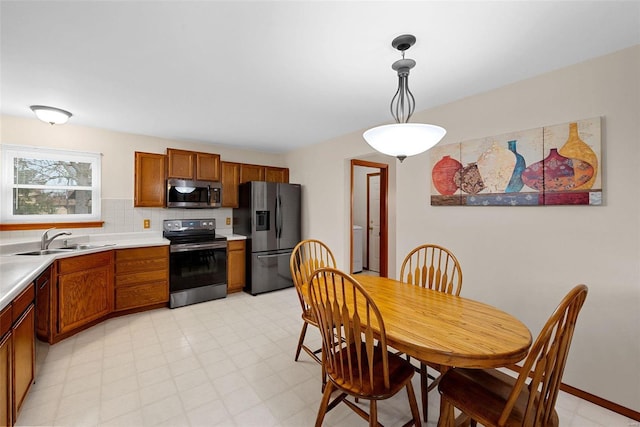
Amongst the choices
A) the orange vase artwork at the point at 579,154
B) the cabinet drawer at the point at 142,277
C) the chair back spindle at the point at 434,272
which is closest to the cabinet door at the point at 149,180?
the cabinet drawer at the point at 142,277

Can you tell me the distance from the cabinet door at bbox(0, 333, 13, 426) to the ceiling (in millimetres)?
1716

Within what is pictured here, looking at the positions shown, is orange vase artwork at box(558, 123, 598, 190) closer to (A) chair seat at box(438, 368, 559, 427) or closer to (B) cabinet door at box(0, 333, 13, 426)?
(A) chair seat at box(438, 368, 559, 427)

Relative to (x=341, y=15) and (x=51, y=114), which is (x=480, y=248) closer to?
(x=341, y=15)

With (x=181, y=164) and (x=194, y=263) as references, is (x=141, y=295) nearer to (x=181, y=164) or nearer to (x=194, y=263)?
(x=194, y=263)

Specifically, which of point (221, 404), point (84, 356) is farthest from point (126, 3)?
point (84, 356)

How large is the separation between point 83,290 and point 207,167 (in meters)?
2.06

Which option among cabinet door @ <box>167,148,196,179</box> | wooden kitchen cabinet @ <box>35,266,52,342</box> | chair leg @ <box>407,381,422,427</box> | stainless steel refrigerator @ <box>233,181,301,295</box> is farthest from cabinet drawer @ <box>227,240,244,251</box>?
chair leg @ <box>407,381,422,427</box>

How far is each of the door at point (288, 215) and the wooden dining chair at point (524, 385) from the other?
321 cm

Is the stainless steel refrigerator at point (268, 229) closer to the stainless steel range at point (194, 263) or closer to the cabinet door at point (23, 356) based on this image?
the stainless steel range at point (194, 263)

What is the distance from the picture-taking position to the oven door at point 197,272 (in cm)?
355

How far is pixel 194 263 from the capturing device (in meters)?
3.68

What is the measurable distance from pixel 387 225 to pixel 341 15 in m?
3.60

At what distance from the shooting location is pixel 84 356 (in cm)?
239

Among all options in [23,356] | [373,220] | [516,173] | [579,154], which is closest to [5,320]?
[23,356]
